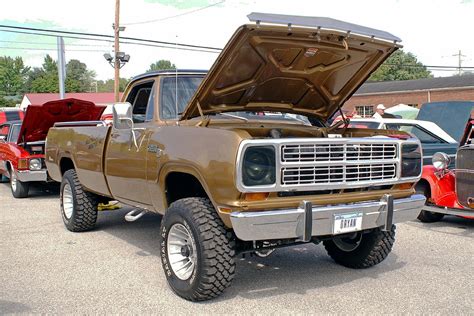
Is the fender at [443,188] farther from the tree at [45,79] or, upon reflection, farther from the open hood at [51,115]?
the tree at [45,79]

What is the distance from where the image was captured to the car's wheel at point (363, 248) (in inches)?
210

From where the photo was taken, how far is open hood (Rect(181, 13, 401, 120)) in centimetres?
437

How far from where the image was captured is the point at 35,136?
35.0ft

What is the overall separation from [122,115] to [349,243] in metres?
2.70

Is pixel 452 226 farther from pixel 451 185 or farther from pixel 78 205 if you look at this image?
pixel 78 205

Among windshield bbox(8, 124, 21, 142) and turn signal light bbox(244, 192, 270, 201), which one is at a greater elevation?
turn signal light bbox(244, 192, 270, 201)

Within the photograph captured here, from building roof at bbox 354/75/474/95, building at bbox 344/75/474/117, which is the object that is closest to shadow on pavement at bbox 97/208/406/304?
building at bbox 344/75/474/117

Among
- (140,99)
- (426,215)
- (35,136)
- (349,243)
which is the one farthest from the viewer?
(35,136)

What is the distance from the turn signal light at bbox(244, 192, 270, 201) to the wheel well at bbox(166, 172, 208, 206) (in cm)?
95

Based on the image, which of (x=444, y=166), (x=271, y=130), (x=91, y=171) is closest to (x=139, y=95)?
(x=91, y=171)

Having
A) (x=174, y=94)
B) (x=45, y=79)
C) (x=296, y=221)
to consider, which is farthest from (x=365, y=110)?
(x=45, y=79)

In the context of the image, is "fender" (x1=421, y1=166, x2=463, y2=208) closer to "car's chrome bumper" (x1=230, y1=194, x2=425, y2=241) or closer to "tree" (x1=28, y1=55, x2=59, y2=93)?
"car's chrome bumper" (x1=230, y1=194, x2=425, y2=241)

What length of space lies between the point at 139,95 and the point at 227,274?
8.56 ft

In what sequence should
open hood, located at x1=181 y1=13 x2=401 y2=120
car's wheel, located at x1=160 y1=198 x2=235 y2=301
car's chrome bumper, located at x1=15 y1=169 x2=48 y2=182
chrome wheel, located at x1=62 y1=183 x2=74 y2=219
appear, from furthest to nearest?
car's chrome bumper, located at x1=15 y1=169 x2=48 y2=182
chrome wheel, located at x1=62 y1=183 x2=74 y2=219
open hood, located at x1=181 y1=13 x2=401 y2=120
car's wheel, located at x1=160 y1=198 x2=235 y2=301
